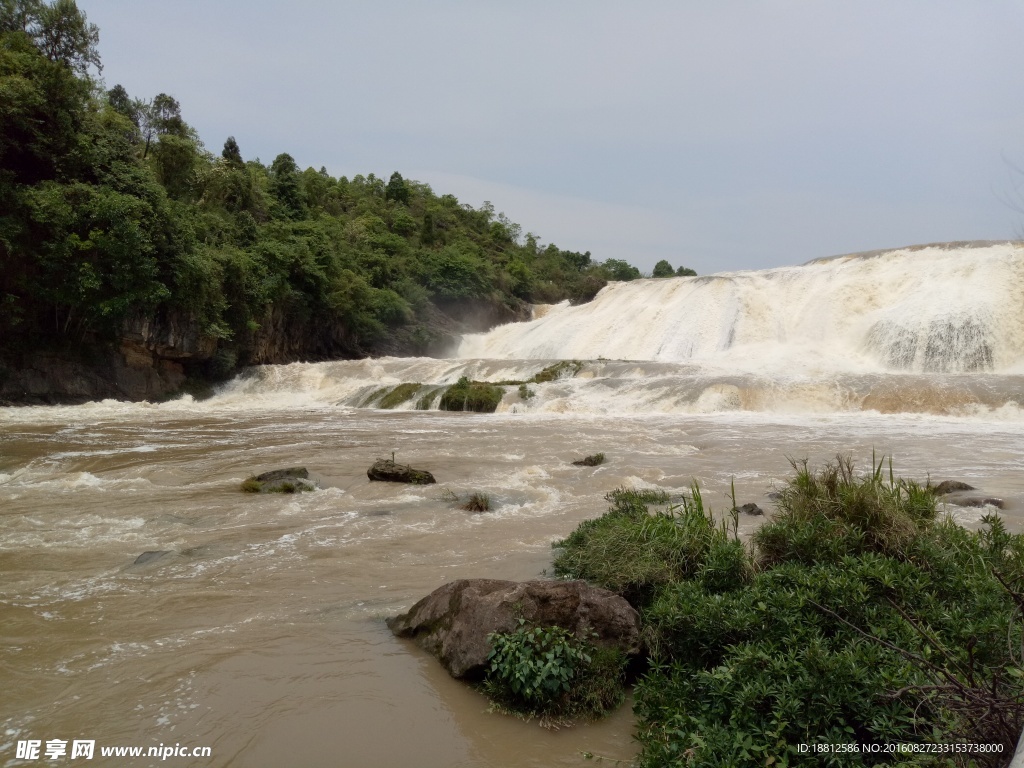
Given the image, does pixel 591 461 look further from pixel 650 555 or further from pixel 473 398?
pixel 473 398

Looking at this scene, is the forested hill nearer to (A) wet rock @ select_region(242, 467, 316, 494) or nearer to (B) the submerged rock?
(A) wet rock @ select_region(242, 467, 316, 494)

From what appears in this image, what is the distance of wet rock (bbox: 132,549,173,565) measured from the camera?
19.2 feet

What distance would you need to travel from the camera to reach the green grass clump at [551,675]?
3.54 m

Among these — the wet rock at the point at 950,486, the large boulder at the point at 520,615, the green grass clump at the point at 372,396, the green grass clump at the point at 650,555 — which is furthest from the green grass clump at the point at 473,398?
the large boulder at the point at 520,615

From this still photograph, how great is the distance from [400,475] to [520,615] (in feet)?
19.3

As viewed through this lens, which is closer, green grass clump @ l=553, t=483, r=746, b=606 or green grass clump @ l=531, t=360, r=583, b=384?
green grass clump @ l=553, t=483, r=746, b=606

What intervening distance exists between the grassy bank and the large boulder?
0.67 ft

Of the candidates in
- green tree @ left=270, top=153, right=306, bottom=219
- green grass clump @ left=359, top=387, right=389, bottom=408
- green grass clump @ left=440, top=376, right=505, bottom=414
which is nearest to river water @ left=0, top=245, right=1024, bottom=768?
green grass clump @ left=359, top=387, right=389, bottom=408

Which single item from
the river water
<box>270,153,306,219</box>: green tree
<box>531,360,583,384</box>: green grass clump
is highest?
<box>270,153,306,219</box>: green tree

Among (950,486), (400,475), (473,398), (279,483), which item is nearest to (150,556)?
(279,483)

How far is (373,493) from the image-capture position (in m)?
8.95

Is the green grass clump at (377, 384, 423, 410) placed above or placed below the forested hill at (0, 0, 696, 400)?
below

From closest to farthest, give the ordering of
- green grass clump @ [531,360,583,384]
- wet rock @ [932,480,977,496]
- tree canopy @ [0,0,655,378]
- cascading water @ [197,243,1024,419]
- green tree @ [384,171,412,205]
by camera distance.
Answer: wet rock @ [932,480,977,496]
cascading water @ [197,243,1024,419]
tree canopy @ [0,0,655,378]
green grass clump @ [531,360,583,384]
green tree @ [384,171,412,205]

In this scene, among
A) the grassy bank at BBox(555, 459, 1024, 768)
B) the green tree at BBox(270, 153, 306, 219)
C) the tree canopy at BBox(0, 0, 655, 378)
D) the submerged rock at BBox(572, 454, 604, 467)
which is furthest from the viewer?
the green tree at BBox(270, 153, 306, 219)
